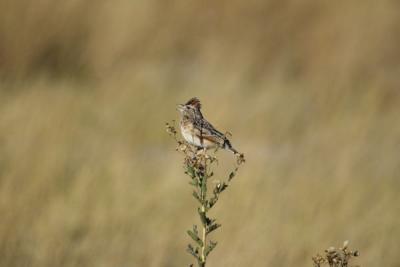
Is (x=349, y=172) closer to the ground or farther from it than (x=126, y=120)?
closer to the ground

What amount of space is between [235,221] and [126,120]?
3.21 meters

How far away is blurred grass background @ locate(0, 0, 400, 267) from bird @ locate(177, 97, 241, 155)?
3.41ft

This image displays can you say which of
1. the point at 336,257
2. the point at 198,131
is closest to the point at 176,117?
the point at 198,131

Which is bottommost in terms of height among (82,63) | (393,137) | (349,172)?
(349,172)

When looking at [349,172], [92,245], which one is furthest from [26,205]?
[349,172]

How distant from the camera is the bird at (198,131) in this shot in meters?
5.54

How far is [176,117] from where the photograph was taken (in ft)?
34.0

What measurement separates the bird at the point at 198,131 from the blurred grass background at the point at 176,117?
3.41ft

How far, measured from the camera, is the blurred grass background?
7.01 metres

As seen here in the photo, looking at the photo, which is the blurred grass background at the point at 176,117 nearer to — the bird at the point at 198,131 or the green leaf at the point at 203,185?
the bird at the point at 198,131

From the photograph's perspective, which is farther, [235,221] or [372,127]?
[372,127]

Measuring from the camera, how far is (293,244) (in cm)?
701

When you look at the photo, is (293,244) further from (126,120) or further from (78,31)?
(78,31)

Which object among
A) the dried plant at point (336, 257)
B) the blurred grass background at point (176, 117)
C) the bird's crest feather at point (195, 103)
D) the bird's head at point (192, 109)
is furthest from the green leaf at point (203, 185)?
the blurred grass background at point (176, 117)
